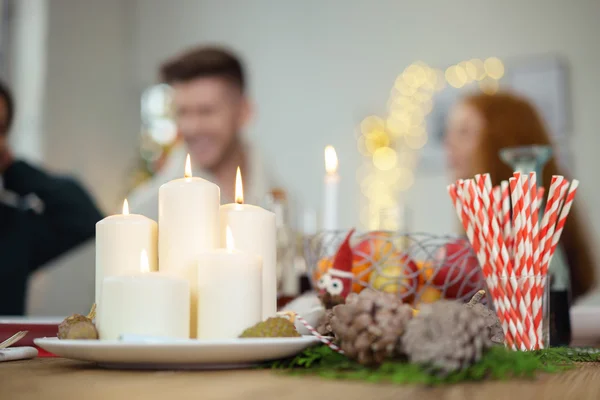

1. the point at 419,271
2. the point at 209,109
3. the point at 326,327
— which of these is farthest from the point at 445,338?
the point at 209,109

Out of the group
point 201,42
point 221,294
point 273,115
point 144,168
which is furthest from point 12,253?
point 221,294

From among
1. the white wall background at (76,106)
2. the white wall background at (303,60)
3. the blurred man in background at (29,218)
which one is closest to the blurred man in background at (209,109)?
the blurred man in background at (29,218)

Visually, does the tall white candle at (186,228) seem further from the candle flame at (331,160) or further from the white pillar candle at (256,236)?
the candle flame at (331,160)

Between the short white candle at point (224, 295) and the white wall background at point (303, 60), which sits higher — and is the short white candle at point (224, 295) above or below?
below

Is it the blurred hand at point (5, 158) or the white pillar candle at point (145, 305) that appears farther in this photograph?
the blurred hand at point (5, 158)

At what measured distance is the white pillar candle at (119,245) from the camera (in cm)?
52

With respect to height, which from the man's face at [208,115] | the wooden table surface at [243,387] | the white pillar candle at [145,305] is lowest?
the wooden table surface at [243,387]

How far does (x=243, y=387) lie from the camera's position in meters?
0.38

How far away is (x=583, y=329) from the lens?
0.88 meters

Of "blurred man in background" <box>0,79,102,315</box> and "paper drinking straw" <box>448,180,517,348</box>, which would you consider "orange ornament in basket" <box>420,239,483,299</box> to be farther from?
"blurred man in background" <box>0,79,102,315</box>

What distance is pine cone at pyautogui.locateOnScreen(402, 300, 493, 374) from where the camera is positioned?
38 cm

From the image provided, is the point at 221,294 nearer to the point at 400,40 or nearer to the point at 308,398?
the point at 308,398

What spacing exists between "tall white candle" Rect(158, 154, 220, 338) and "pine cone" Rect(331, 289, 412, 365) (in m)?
0.14

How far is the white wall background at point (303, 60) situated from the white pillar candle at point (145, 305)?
2.83 metres
